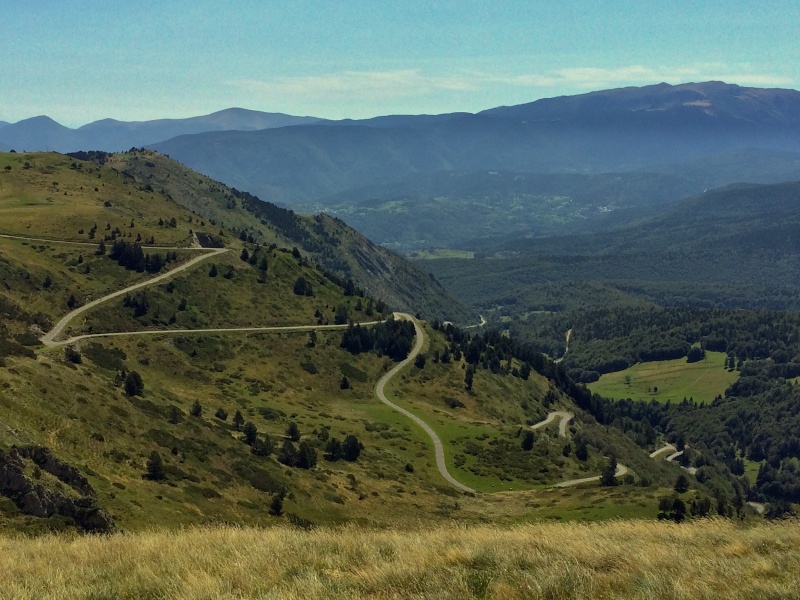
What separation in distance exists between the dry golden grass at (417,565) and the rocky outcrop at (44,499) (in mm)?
19315

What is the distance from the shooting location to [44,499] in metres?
40.8

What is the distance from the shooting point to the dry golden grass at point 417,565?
1527 cm

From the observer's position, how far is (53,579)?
17.0m

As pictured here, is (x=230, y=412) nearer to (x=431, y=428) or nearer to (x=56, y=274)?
(x=431, y=428)

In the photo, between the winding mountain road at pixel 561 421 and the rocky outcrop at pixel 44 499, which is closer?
the rocky outcrop at pixel 44 499

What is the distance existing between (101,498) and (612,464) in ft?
404

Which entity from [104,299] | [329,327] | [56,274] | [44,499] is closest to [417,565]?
[44,499]

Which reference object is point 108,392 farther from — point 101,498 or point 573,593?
point 573,593

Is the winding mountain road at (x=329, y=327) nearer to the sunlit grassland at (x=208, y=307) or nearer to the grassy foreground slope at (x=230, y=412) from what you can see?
the grassy foreground slope at (x=230, y=412)

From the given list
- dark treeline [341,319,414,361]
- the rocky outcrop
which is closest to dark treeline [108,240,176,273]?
dark treeline [341,319,414,361]

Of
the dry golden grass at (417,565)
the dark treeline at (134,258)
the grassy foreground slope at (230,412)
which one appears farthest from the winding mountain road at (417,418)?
the dry golden grass at (417,565)

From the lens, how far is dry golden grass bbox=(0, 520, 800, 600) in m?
15.3

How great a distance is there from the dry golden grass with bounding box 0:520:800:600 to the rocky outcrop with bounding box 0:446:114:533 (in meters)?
19.3

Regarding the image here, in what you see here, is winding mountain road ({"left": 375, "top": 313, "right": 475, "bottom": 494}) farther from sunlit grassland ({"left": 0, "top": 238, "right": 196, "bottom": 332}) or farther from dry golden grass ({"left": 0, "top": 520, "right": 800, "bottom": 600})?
dry golden grass ({"left": 0, "top": 520, "right": 800, "bottom": 600})
